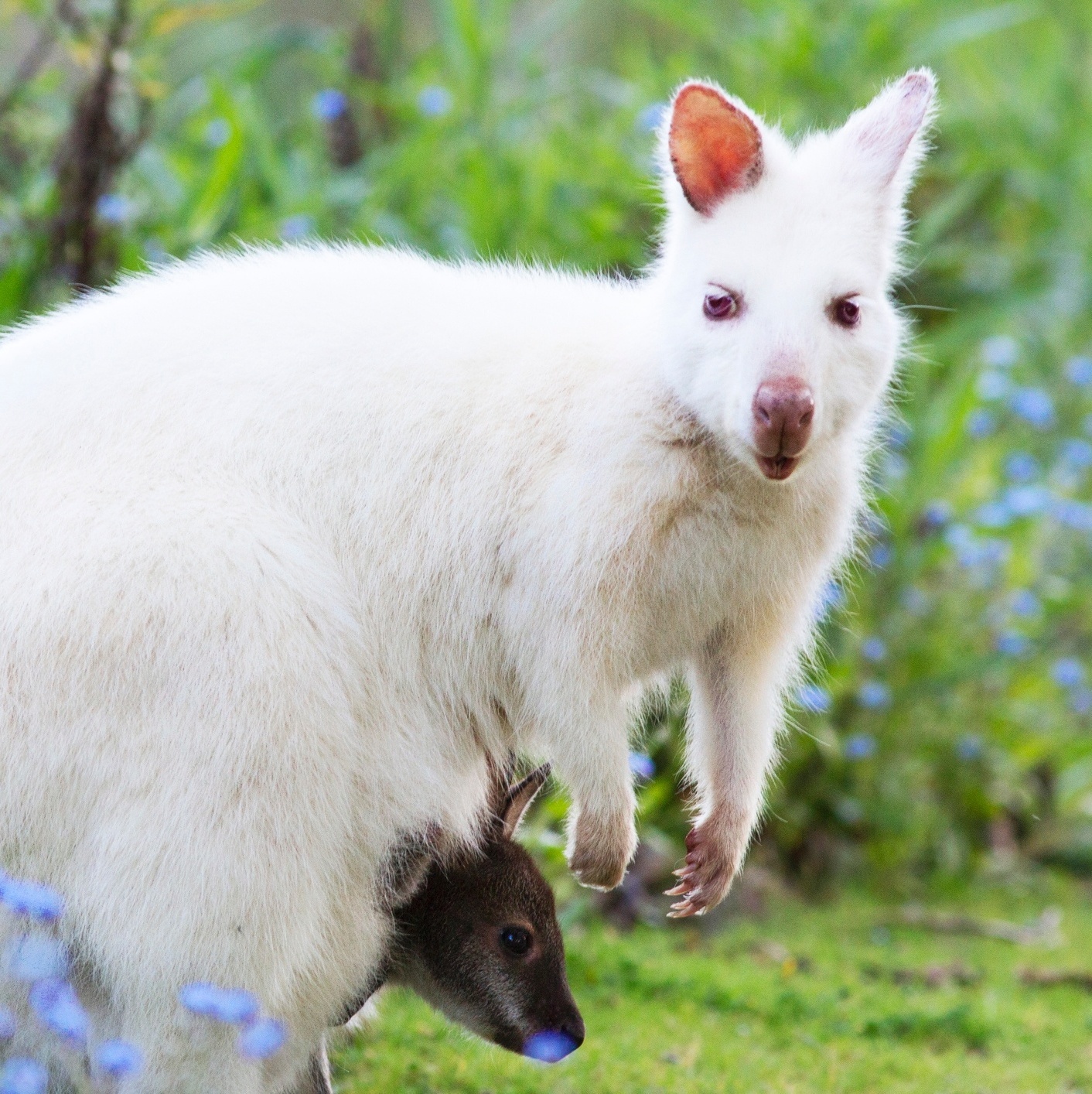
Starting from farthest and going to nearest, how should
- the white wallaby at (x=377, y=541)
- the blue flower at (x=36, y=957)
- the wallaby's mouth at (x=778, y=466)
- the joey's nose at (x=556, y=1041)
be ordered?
the joey's nose at (x=556, y=1041), the wallaby's mouth at (x=778, y=466), the white wallaby at (x=377, y=541), the blue flower at (x=36, y=957)

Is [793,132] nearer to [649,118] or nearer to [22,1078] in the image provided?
[649,118]

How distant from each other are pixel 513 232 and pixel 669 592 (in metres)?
2.70

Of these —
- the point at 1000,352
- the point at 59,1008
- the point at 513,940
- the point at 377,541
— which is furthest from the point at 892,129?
the point at 1000,352

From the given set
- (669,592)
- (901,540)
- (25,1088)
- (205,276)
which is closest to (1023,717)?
(901,540)

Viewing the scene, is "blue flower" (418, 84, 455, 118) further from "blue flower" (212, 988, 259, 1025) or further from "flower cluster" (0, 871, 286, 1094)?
"blue flower" (212, 988, 259, 1025)

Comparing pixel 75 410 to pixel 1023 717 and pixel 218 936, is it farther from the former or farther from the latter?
pixel 1023 717

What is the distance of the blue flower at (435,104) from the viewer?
18.5 feet

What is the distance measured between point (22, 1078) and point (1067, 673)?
428 centimetres

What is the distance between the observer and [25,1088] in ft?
6.16

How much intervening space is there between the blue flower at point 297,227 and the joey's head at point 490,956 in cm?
233

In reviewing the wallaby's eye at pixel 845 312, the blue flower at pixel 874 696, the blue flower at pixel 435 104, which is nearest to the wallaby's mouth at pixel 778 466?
the wallaby's eye at pixel 845 312

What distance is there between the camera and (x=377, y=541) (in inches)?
110

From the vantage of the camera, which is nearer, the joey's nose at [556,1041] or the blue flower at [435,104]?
the joey's nose at [556,1041]

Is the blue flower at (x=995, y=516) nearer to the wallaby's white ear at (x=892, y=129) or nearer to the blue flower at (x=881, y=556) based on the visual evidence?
the blue flower at (x=881, y=556)
